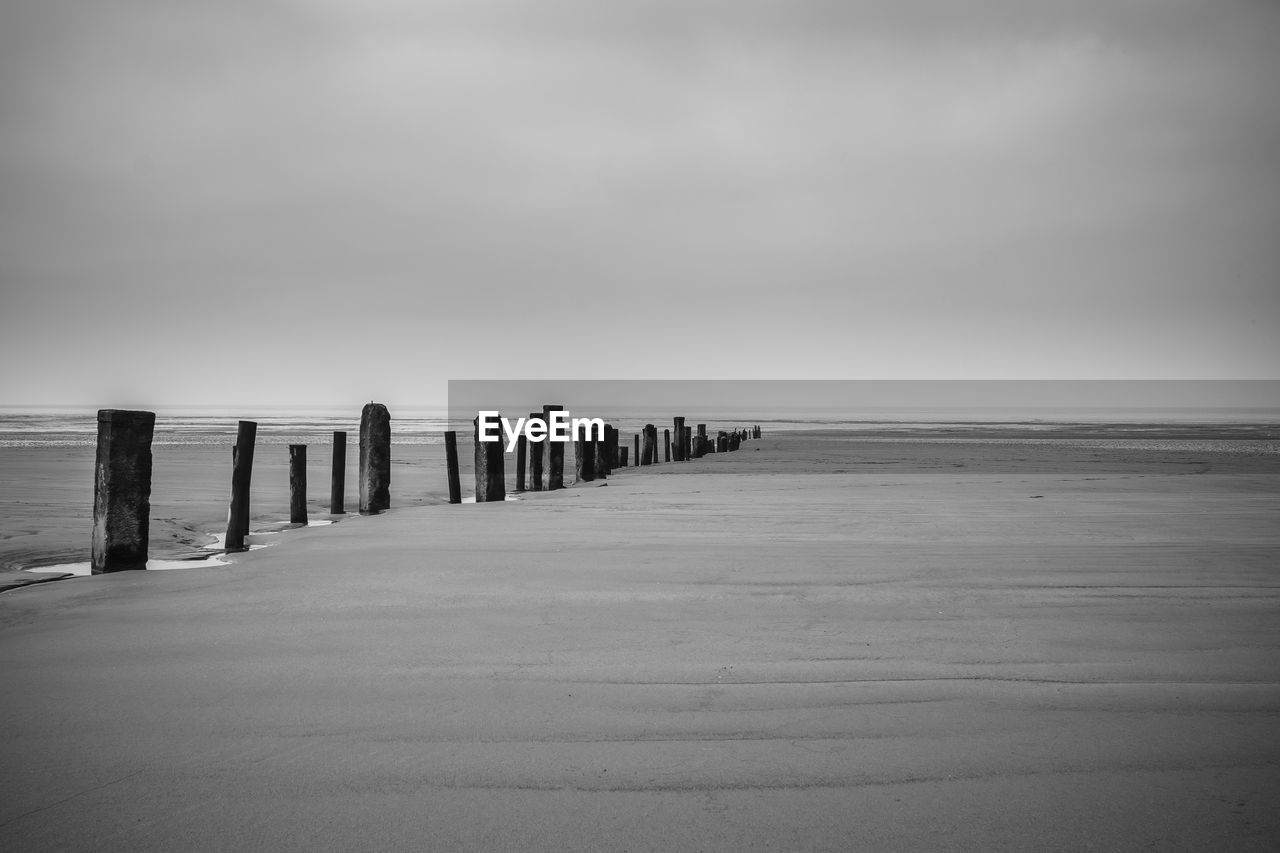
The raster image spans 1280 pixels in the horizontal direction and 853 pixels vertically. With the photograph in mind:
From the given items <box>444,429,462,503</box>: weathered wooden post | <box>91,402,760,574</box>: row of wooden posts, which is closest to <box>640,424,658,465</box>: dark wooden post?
<box>91,402,760,574</box>: row of wooden posts

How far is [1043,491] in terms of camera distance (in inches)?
423

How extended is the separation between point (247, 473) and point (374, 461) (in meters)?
2.24

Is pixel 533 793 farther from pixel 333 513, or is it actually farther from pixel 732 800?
pixel 333 513

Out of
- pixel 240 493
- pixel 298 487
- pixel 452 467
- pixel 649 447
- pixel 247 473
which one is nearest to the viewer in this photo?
pixel 240 493

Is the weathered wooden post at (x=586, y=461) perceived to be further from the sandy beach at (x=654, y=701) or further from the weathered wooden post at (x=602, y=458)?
the sandy beach at (x=654, y=701)

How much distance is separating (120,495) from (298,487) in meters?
2.95

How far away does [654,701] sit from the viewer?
106 inches

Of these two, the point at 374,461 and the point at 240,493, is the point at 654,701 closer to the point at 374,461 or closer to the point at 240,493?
the point at 240,493

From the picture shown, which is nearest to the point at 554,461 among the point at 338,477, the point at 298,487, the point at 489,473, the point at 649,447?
the point at 489,473

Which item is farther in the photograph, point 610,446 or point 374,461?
point 610,446

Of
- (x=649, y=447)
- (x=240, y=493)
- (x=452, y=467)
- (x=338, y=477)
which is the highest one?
(x=649, y=447)

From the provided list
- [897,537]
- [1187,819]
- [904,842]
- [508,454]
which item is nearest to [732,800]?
[904,842]

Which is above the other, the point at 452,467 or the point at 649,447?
the point at 649,447

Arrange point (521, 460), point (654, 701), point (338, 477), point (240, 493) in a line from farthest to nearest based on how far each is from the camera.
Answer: point (521, 460)
point (338, 477)
point (240, 493)
point (654, 701)
